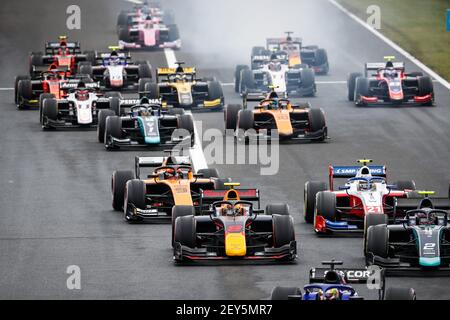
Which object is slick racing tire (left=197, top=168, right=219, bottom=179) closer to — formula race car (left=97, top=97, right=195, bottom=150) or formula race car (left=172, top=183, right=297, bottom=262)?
formula race car (left=172, top=183, right=297, bottom=262)

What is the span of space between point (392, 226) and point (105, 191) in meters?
12.0

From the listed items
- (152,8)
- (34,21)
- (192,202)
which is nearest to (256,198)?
(192,202)

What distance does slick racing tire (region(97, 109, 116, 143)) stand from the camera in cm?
5547

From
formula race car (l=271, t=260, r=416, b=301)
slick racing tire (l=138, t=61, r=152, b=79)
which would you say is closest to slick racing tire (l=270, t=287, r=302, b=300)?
formula race car (l=271, t=260, r=416, b=301)

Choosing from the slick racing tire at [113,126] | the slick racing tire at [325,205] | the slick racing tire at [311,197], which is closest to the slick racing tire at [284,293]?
the slick racing tire at [325,205]

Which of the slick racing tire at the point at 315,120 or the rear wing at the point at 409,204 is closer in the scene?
the rear wing at the point at 409,204

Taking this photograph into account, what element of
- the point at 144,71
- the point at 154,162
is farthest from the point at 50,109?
the point at 154,162

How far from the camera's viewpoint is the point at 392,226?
1481 inches

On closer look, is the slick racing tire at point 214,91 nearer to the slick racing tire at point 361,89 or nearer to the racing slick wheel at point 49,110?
the slick racing tire at point 361,89

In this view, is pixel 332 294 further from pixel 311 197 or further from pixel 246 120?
pixel 246 120

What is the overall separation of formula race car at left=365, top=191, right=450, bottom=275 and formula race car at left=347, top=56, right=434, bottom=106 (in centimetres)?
2486

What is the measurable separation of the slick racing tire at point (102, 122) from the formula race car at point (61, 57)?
51.3 ft

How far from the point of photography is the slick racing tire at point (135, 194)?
42156 mm

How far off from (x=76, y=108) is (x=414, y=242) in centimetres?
2363
